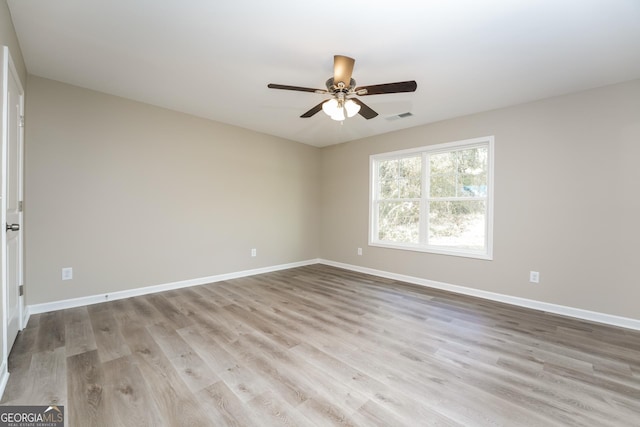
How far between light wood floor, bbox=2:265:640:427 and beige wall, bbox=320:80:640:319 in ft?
1.37

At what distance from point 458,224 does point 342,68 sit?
2886mm

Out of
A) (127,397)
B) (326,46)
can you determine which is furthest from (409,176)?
(127,397)

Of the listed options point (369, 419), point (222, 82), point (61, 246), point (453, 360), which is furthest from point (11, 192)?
point (453, 360)

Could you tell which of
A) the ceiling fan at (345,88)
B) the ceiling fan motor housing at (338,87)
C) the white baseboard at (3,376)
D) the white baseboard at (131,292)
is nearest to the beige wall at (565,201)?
the ceiling fan at (345,88)

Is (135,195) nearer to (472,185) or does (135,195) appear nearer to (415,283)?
(415,283)

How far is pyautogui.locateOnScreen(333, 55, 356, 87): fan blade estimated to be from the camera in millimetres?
2216

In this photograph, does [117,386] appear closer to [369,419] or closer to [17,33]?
[369,419]

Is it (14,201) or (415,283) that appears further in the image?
(415,283)

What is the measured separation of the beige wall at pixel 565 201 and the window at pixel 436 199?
15 centimetres

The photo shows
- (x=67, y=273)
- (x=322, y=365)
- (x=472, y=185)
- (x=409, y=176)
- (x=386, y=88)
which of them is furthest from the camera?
(x=409, y=176)

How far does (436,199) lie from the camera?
417 centimetres

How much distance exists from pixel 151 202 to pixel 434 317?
149 inches

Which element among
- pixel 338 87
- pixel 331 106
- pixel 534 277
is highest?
pixel 338 87

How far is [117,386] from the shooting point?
67.9 inches
